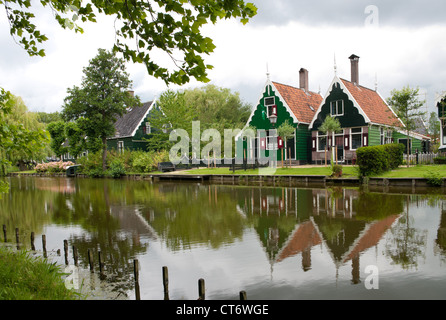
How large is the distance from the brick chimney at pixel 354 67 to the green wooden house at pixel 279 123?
4.49 meters

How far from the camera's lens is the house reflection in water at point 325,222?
25.2ft

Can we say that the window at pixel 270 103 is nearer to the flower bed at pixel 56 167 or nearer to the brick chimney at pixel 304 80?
the brick chimney at pixel 304 80

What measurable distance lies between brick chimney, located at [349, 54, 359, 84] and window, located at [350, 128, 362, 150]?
5519 millimetres

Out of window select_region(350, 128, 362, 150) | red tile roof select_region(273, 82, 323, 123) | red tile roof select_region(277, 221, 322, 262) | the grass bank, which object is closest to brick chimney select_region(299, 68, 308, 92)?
red tile roof select_region(273, 82, 323, 123)

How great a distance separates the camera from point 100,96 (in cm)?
3650

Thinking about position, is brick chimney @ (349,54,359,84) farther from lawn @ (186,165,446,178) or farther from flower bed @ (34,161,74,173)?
flower bed @ (34,161,74,173)

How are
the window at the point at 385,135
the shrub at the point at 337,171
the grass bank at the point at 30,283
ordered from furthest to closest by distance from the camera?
the window at the point at 385,135
the shrub at the point at 337,171
the grass bank at the point at 30,283

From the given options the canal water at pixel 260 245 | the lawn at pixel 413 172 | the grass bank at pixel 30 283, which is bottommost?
the canal water at pixel 260 245

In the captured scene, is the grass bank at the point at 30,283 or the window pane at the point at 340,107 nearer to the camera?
the grass bank at the point at 30,283

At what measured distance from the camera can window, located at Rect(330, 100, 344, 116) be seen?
2812 centimetres

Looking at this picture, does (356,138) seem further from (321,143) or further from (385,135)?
(385,135)

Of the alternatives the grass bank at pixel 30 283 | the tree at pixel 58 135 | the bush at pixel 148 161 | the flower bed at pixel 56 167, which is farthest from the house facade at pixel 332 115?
the tree at pixel 58 135

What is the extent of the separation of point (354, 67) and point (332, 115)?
223 inches
